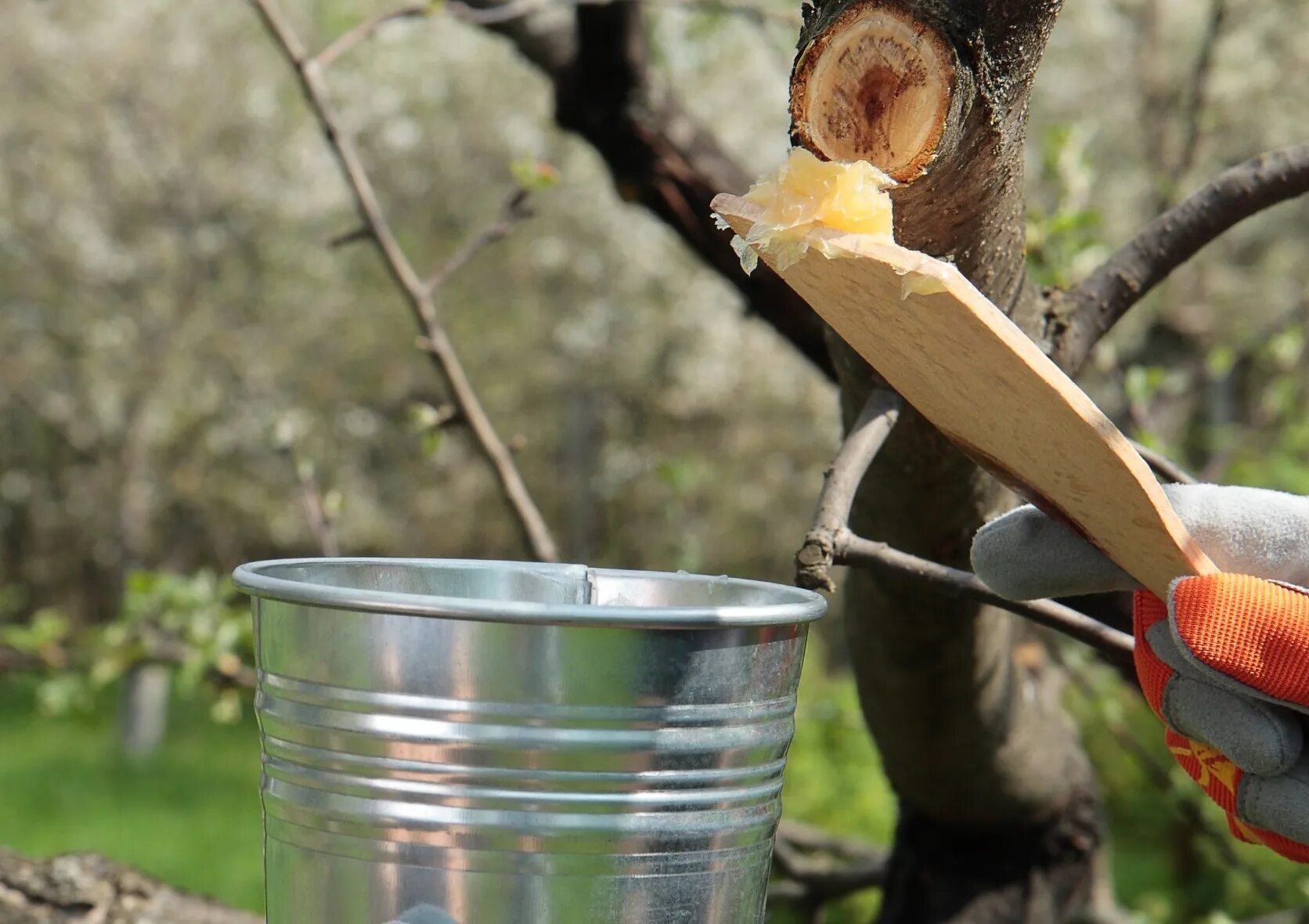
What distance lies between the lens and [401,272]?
2.17 meters

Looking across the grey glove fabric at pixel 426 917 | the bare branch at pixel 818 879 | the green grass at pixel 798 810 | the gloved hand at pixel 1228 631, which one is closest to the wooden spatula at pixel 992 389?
the gloved hand at pixel 1228 631

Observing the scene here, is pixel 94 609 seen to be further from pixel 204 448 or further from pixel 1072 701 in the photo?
pixel 1072 701

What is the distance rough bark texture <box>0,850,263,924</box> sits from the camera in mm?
1733

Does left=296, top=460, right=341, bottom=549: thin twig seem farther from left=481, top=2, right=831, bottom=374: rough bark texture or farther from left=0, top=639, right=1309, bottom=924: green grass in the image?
left=0, top=639, right=1309, bottom=924: green grass

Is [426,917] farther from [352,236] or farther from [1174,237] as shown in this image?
[352,236]

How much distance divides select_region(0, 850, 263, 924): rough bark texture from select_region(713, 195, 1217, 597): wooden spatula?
136cm

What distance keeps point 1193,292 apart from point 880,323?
5587mm

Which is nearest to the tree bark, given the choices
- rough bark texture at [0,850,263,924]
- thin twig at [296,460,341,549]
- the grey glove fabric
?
the grey glove fabric

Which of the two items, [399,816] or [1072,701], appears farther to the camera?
[1072,701]

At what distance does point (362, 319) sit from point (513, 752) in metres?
10.2

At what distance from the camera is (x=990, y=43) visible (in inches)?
37.0

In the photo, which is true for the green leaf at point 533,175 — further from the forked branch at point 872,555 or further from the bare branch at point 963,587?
the bare branch at point 963,587

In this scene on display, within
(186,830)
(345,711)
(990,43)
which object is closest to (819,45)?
(990,43)

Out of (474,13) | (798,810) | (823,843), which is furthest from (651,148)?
(798,810)
